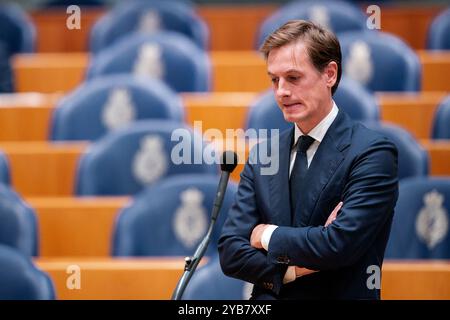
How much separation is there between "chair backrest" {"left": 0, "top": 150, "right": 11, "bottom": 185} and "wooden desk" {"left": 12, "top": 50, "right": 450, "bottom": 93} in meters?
0.35

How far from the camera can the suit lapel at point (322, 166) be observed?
62cm

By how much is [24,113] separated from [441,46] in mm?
707

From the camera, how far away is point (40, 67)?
1.55 meters

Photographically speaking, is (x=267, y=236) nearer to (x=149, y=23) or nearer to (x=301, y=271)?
(x=301, y=271)

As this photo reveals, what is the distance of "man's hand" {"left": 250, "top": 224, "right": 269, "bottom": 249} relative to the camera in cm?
65

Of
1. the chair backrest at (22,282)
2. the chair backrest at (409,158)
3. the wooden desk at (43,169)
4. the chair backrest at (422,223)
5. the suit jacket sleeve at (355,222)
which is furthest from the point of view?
the wooden desk at (43,169)

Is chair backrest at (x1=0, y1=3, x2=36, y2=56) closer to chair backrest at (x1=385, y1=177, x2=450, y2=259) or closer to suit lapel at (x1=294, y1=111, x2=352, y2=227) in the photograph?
chair backrest at (x1=385, y1=177, x2=450, y2=259)

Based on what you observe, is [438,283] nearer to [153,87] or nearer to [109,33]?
[153,87]

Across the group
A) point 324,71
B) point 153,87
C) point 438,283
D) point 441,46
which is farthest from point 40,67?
point 324,71

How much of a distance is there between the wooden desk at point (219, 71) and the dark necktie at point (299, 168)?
79 centimetres

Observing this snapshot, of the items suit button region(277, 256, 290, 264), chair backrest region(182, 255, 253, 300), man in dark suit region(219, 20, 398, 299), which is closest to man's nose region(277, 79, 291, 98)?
man in dark suit region(219, 20, 398, 299)

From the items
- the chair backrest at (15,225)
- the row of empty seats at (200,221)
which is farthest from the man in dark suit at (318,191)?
the chair backrest at (15,225)

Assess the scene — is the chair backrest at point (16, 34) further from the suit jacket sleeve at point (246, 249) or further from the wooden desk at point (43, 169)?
the suit jacket sleeve at point (246, 249)

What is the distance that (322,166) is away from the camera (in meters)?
0.62
